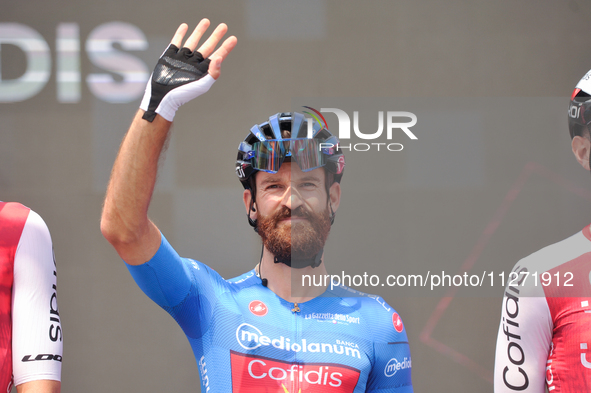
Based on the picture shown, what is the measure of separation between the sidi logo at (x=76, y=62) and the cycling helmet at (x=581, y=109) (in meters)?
2.49

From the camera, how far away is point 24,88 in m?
3.35

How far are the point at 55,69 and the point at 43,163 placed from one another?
24.5 inches

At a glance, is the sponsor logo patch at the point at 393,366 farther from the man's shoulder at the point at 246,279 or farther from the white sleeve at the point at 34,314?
the white sleeve at the point at 34,314

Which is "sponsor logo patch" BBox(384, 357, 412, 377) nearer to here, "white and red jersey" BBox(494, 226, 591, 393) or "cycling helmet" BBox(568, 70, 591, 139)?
"white and red jersey" BBox(494, 226, 591, 393)

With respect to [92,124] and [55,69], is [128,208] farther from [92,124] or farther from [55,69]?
[55,69]

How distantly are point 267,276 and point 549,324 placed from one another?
46.0 inches

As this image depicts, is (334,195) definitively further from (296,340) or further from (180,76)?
(180,76)

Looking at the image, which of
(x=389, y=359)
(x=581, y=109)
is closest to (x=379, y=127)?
(x=581, y=109)

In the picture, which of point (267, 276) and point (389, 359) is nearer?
point (389, 359)

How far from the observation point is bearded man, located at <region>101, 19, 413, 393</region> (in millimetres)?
1769

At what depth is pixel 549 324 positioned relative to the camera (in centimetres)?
201

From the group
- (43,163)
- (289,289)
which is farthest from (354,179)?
(43,163)

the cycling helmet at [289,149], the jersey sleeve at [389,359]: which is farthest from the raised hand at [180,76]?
the jersey sleeve at [389,359]

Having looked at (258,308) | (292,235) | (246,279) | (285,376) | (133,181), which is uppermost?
(133,181)
